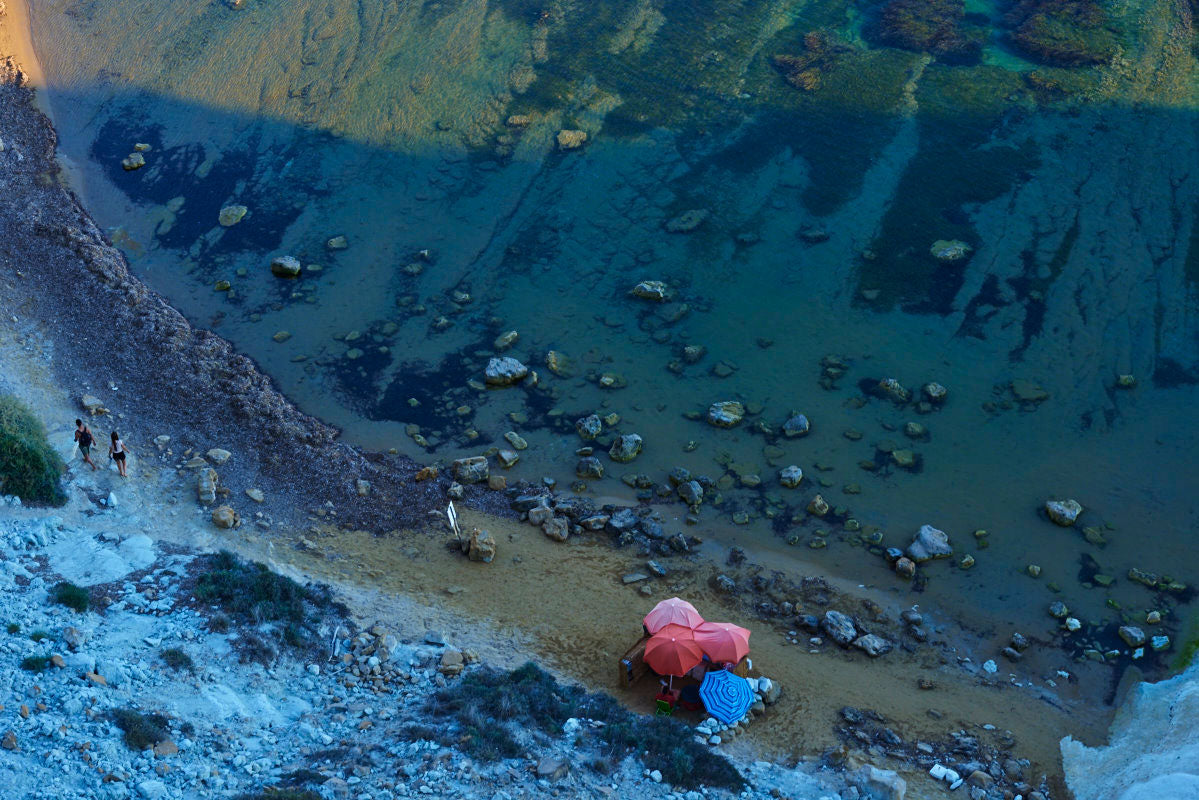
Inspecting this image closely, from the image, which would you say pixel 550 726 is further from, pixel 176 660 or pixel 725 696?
pixel 176 660

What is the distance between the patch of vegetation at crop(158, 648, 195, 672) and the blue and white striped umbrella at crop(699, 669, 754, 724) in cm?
789

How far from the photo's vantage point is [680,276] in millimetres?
27234

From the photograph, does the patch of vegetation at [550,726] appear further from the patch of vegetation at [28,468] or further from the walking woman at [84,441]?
the walking woman at [84,441]

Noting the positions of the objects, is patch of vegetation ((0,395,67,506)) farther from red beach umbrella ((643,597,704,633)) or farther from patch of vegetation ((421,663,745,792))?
red beach umbrella ((643,597,704,633))

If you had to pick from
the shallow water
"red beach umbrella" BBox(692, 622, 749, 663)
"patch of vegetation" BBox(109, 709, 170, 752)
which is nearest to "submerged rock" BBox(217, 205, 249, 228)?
the shallow water

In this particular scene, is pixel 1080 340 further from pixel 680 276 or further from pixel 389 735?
pixel 389 735

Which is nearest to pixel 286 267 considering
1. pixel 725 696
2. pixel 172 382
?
pixel 172 382

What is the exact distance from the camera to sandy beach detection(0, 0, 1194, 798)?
17047mm

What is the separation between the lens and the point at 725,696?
53.0 feet

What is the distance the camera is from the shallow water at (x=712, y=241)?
2200 centimetres

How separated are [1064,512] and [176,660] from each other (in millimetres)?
17040

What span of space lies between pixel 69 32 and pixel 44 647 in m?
31.5

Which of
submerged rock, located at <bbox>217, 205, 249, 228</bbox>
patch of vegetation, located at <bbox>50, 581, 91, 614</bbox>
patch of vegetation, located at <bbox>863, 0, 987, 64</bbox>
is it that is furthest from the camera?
patch of vegetation, located at <bbox>863, 0, 987, 64</bbox>

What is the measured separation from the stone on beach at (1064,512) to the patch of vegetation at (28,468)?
764 inches
